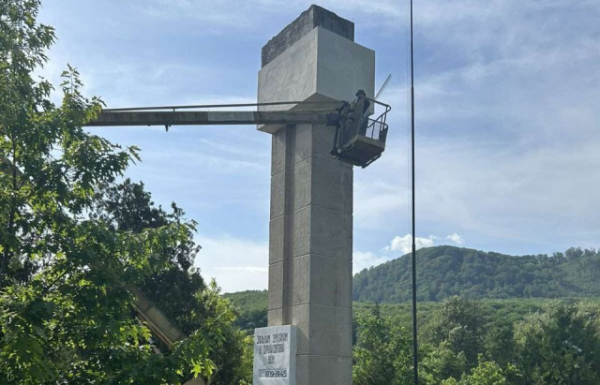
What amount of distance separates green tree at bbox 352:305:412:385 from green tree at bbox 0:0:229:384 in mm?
24118

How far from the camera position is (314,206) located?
1620 cm

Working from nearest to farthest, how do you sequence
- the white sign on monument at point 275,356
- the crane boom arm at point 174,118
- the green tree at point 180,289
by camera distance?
1. the white sign on monument at point 275,356
2. the crane boom arm at point 174,118
3. the green tree at point 180,289

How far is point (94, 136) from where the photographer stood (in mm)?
11945

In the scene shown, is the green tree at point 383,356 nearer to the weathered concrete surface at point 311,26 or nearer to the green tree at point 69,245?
the weathered concrete surface at point 311,26

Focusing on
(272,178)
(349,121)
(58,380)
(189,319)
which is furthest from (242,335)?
(58,380)

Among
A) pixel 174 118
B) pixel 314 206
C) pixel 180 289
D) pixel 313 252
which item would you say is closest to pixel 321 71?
pixel 314 206

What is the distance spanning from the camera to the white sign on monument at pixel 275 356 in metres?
15.4

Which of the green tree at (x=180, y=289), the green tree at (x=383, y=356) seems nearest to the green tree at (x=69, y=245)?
the green tree at (x=180, y=289)

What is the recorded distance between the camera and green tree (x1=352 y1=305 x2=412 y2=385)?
3453cm

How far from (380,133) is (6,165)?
851 centimetres

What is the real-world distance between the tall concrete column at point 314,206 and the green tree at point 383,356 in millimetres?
19553

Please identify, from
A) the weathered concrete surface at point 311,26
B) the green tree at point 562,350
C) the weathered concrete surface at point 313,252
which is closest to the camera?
the weathered concrete surface at point 313,252

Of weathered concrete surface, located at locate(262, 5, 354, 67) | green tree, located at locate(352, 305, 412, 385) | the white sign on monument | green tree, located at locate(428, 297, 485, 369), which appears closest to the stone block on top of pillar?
weathered concrete surface, located at locate(262, 5, 354, 67)

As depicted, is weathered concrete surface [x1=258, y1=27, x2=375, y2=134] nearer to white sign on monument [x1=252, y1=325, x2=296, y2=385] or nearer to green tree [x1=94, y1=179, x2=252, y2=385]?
white sign on monument [x1=252, y1=325, x2=296, y2=385]
